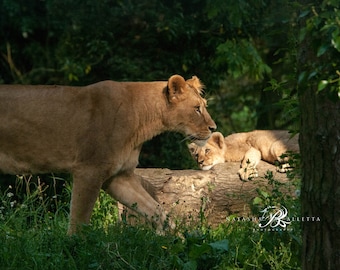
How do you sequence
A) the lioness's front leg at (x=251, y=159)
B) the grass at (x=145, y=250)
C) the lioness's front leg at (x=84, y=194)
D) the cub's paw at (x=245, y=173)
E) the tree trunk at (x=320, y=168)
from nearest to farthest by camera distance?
the tree trunk at (x=320, y=168) < the grass at (x=145, y=250) < the lioness's front leg at (x=84, y=194) < the cub's paw at (x=245, y=173) < the lioness's front leg at (x=251, y=159)

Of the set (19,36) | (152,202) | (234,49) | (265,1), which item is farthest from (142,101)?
(19,36)

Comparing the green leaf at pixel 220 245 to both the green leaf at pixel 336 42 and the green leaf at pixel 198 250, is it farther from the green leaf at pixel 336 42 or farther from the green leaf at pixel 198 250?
the green leaf at pixel 336 42

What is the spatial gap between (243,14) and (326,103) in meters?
5.69

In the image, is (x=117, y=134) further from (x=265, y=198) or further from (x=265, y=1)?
(x=265, y=1)

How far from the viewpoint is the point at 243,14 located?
9977mm

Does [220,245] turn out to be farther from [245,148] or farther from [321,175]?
[245,148]

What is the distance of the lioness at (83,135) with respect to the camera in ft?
22.5

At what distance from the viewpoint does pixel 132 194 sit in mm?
7105

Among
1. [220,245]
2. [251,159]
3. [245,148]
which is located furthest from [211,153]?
[220,245]

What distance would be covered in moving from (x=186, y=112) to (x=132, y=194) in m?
0.86
